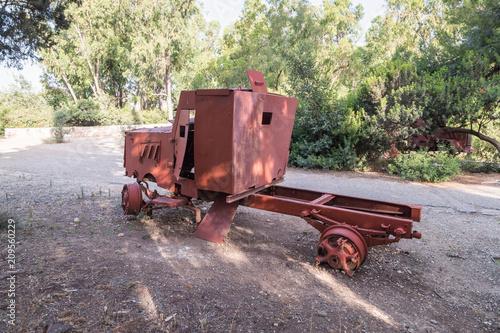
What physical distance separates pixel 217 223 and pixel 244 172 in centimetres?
100

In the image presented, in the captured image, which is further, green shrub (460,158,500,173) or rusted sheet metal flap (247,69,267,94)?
green shrub (460,158,500,173)

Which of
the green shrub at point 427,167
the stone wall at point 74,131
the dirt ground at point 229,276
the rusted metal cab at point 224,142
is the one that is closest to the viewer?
the dirt ground at point 229,276

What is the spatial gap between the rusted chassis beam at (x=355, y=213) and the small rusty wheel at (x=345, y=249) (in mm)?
123

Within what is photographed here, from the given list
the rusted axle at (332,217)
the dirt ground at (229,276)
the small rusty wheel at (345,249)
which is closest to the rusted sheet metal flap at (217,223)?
the rusted axle at (332,217)

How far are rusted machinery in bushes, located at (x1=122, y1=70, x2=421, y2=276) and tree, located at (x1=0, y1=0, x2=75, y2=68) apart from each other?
260 cm

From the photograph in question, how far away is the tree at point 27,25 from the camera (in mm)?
5121

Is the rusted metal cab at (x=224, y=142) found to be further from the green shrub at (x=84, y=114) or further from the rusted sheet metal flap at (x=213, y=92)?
the green shrub at (x=84, y=114)

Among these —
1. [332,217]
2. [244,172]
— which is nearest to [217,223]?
[244,172]

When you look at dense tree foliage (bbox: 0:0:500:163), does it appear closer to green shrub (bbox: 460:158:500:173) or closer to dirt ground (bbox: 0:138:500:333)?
green shrub (bbox: 460:158:500:173)

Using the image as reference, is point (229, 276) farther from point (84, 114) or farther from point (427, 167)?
point (84, 114)

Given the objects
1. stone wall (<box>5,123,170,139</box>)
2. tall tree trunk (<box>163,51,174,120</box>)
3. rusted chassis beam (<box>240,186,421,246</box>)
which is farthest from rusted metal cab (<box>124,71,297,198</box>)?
tall tree trunk (<box>163,51,174,120</box>)

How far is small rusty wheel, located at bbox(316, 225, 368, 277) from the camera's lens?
143 inches

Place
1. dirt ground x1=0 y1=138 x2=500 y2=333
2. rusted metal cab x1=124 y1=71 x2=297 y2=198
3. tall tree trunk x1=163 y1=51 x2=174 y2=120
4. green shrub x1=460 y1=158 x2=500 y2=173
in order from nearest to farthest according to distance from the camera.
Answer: dirt ground x1=0 y1=138 x2=500 y2=333, rusted metal cab x1=124 y1=71 x2=297 y2=198, green shrub x1=460 y1=158 x2=500 y2=173, tall tree trunk x1=163 y1=51 x2=174 y2=120

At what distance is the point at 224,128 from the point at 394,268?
2903mm
